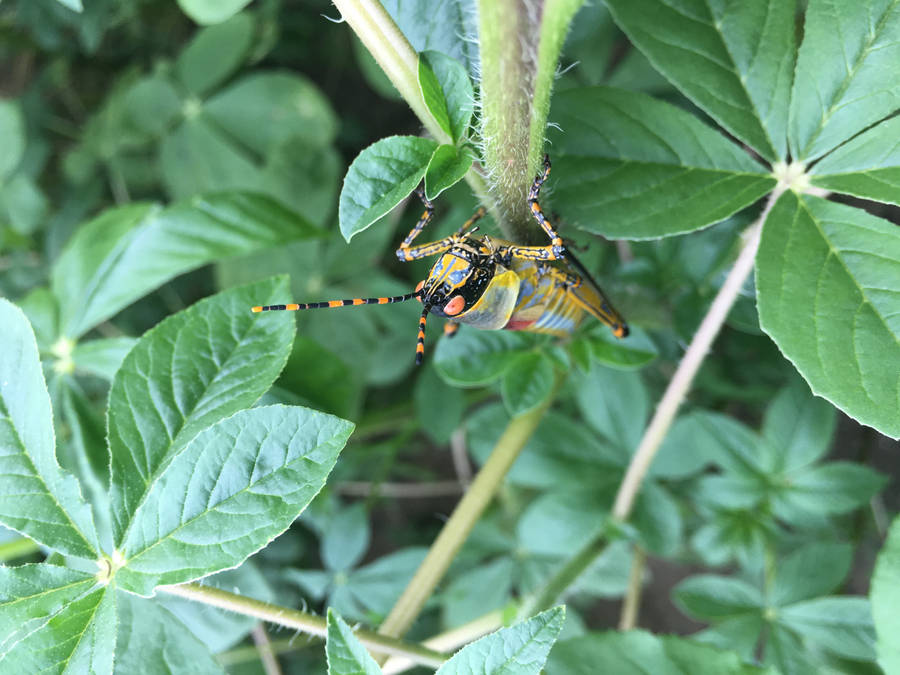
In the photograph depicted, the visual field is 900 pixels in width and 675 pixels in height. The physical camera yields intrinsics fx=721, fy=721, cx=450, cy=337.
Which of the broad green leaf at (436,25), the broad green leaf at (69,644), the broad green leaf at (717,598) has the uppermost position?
the broad green leaf at (436,25)

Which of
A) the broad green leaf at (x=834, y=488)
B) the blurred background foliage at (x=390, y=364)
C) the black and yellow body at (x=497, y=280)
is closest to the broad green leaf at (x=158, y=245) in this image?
the blurred background foliage at (x=390, y=364)

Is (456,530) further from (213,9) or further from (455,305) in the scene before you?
(213,9)

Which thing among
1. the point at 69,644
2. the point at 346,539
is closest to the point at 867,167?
the point at 69,644

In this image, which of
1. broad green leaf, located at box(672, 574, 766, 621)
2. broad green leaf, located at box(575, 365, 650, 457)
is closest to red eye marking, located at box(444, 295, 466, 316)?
broad green leaf, located at box(575, 365, 650, 457)

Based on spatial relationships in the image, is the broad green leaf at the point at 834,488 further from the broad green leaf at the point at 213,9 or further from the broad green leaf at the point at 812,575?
the broad green leaf at the point at 213,9

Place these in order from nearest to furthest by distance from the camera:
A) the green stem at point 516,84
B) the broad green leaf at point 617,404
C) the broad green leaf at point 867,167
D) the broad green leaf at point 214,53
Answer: the green stem at point 516,84, the broad green leaf at point 867,167, the broad green leaf at point 617,404, the broad green leaf at point 214,53

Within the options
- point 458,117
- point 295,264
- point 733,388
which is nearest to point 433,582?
point 458,117

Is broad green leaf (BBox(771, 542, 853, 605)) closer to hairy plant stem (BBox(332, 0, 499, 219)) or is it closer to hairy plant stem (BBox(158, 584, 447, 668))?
hairy plant stem (BBox(158, 584, 447, 668))
